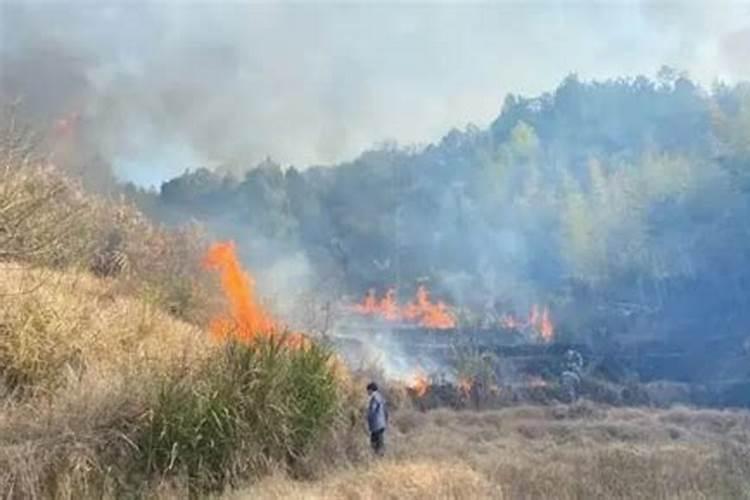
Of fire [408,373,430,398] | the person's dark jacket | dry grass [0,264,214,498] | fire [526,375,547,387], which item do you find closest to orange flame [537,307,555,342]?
fire [526,375,547,387]

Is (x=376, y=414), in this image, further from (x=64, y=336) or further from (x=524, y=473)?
(x=64, y=336)

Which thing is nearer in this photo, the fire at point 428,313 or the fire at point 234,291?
the fire at point 234,291

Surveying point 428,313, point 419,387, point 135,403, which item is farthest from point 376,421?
point 428,313

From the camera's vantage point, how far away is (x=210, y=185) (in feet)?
263

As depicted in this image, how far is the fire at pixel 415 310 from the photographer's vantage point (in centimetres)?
6975

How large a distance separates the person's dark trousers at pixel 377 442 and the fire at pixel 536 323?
47.4 metres

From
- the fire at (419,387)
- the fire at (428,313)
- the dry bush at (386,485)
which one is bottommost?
the dry bush at (386,485)

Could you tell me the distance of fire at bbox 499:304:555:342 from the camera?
64000 millimetres

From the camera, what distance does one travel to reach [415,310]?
72.2m

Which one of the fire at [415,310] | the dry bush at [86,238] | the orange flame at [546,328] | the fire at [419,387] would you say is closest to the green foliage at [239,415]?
the dry bush at [86,238]

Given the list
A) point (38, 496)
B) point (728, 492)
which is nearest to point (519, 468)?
point (728, 492)

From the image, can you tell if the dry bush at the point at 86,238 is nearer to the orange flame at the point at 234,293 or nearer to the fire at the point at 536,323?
the orange flame at the point at 234,293

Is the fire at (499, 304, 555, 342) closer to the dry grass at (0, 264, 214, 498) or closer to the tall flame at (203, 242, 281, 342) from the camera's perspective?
the tall flame at (203, 242, 281, 342)

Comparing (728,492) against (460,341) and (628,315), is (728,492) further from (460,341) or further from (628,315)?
(628,315)
